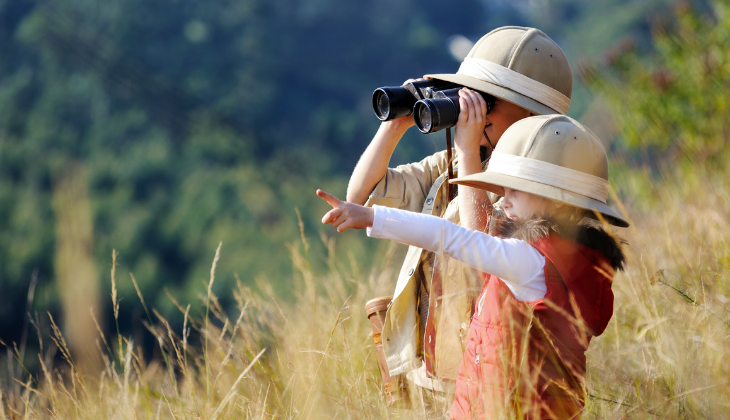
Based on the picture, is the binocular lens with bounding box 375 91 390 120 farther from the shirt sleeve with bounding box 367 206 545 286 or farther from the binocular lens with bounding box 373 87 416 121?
the shirt sleeve with bounding box 367 206 545 286

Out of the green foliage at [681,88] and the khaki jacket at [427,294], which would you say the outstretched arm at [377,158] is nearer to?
the khaki jacket at [427,294]

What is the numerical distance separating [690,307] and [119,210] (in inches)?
1415

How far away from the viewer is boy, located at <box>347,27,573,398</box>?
1.28 m

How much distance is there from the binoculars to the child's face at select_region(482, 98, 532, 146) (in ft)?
0.07

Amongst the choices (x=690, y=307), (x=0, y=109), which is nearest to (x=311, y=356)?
(x=690, y=307)

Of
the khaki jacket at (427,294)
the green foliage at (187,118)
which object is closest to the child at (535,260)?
the khaki jacket at (427,294)

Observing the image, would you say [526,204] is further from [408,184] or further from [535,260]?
[408,184]

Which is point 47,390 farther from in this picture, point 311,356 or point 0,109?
point 0,109

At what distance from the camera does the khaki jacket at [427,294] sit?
4.19 feet

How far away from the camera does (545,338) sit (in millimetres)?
1101

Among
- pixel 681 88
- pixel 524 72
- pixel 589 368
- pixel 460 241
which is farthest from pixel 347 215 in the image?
pixel 681 88

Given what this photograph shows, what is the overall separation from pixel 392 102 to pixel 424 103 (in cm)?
17

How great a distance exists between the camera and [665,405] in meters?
1.24

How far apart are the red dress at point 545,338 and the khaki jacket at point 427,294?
0.46ft
